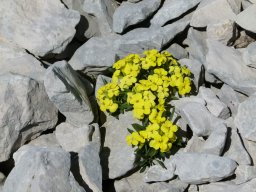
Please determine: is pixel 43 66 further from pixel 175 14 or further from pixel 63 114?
pixel 175 14

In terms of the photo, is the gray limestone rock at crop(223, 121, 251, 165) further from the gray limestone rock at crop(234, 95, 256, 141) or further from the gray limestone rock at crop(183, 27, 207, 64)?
the gray limestone rock at crop(183, 27, 207, 64)

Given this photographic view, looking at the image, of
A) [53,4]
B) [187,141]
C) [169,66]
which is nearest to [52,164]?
[187,141]

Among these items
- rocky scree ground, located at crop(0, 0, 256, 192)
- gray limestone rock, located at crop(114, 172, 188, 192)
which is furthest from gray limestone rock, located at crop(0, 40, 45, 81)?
gray limestone rock, located at crop(114, 172, 188, 192)

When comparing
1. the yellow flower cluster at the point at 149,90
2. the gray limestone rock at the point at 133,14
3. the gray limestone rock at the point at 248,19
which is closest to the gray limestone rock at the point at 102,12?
the gray limestone rock at the point at 133,14

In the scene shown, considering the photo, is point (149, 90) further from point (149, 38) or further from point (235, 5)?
point (235, 5)

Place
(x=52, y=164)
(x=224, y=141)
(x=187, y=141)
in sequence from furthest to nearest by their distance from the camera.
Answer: (x=187, y=141) → (x=224, y=141) → (x=52, y=164)

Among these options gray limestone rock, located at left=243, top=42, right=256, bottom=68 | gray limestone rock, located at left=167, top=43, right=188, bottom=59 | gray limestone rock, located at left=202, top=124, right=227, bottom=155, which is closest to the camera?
gray limestone rock, located at left=202, top=124, right=227, bottom=155

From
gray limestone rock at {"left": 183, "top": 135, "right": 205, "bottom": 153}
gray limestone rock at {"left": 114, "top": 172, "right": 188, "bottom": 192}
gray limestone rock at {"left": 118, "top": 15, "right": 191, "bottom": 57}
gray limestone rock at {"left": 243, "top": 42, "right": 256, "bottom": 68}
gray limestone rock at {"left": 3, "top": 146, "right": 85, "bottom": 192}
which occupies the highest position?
gray limestone rock at {"left": 118, "top": 15, "right": 191, "bottom": 57}

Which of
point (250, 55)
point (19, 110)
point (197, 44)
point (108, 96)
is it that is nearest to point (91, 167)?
point (108, 96)
